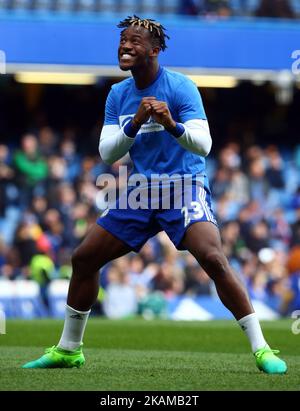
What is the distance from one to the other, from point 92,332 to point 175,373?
5048 mm

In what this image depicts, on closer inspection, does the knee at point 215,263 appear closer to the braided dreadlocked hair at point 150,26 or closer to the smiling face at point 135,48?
the smiling face at point 135,48

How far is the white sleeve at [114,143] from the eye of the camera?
24.4ft

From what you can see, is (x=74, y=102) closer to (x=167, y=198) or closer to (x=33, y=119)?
(x=33, y=119)

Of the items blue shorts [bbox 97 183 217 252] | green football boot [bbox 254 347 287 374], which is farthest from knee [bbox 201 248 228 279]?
green football boot [bbox 254 347 287 374]

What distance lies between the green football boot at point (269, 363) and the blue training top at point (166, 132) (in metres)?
1.35

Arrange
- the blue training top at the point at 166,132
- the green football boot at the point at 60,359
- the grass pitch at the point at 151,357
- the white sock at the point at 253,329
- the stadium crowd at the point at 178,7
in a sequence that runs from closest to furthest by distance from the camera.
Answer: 1. the grass pitch at the point at 151,357
2. the white sock at the point at 253,329
3. the blue training top at the point at 166,132
4. the green football boot at the point at 60,359
5. the stadium crowd at the point at 178,7

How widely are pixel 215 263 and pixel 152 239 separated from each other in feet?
38.3

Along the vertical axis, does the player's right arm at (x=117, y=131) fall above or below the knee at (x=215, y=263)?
above

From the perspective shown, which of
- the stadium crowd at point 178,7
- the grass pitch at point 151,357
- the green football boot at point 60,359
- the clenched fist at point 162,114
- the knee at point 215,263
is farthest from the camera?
the stadium crowd at point 178,7

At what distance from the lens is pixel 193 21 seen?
20.1 meters

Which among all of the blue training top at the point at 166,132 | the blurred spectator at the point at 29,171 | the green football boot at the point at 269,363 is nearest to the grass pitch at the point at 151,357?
the green football boot at the point at 269,363

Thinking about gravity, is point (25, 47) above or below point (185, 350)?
above

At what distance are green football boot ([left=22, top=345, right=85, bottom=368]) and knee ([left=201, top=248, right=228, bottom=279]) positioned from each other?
123cm
